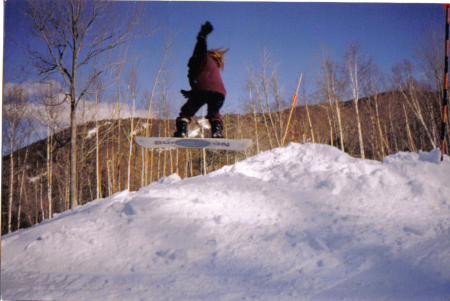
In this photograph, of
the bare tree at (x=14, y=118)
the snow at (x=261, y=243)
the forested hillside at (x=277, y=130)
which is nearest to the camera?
the snow at (x=261, y=243)

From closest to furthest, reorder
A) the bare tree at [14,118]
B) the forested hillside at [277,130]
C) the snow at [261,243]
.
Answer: the snow at [261,243], the bare tree at [14,118], the forested hillside at [277,130]

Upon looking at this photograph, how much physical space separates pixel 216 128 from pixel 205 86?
22.9 inches

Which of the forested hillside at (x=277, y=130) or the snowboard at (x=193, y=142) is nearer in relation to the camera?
the snowboard at (x=193, y=142)

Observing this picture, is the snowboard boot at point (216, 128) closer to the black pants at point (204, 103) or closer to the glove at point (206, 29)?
the black pants at point (204, 103)

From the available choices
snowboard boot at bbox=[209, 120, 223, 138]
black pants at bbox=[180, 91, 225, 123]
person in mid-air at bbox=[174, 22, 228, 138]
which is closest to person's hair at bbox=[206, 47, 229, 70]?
person in mid-air at bbox=[174, 22, 228, 138]

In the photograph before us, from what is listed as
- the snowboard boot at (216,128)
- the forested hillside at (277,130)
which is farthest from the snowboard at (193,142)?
the forested hillside at (277,130)

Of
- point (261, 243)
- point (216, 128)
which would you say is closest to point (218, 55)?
point (216, 128)

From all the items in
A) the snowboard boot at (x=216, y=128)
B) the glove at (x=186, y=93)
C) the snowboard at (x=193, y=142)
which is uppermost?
the glove at (x=186, y=93)

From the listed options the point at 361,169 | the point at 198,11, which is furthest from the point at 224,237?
the point at 198,11

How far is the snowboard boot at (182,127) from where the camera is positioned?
9.86ft

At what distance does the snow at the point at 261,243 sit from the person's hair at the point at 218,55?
1766 mm

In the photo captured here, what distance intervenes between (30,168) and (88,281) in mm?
3236

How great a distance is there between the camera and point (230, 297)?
6.11ft

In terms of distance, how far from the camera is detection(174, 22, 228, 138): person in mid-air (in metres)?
2.90
